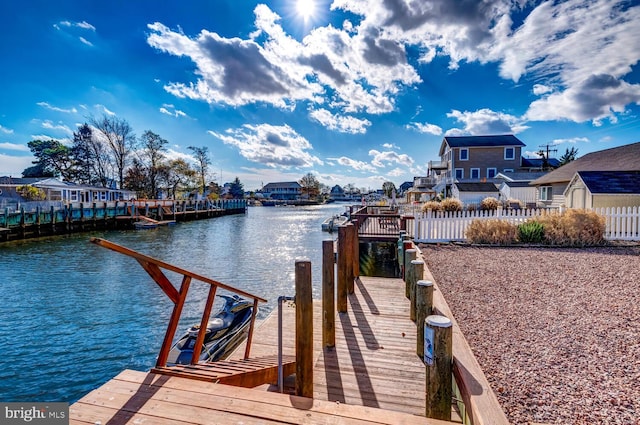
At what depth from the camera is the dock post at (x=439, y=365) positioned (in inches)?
87.7

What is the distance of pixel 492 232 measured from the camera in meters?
11.4

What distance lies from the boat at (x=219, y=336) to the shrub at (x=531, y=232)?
9759 mm

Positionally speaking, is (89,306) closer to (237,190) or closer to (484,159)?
(484,159)

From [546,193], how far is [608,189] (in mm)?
9546

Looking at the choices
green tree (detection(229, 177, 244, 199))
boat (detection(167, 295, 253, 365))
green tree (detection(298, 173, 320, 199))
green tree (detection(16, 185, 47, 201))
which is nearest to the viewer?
boat (detection(167, 295, 253, 365))

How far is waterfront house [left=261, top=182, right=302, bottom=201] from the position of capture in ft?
396

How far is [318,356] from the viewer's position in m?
→ 3.98

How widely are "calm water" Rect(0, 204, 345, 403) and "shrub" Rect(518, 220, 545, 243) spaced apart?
7.48 meters

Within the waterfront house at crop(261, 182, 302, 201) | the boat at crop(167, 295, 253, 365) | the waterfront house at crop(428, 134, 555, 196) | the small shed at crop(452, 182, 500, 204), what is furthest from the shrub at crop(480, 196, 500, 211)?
→ the waterfront house at crop(261, 182, 302, 201)

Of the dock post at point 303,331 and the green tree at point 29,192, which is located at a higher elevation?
the green tree at point 29,192

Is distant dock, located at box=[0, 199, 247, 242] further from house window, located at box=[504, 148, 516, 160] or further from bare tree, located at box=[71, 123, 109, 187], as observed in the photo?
house window, located at box=[504, 148, 516, 160]

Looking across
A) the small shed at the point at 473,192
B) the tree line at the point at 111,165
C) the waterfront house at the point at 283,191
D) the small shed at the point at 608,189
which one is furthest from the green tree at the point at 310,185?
the small shed at the point at 608,189

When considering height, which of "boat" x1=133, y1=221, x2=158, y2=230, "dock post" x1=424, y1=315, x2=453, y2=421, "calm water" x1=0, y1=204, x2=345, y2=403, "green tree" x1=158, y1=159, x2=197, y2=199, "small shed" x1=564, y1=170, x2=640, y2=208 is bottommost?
"calm water" x1=0, y1=204, x2=345, y2=403

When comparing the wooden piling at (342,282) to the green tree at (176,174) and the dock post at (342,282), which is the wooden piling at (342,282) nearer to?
the dock post at (342,282)
